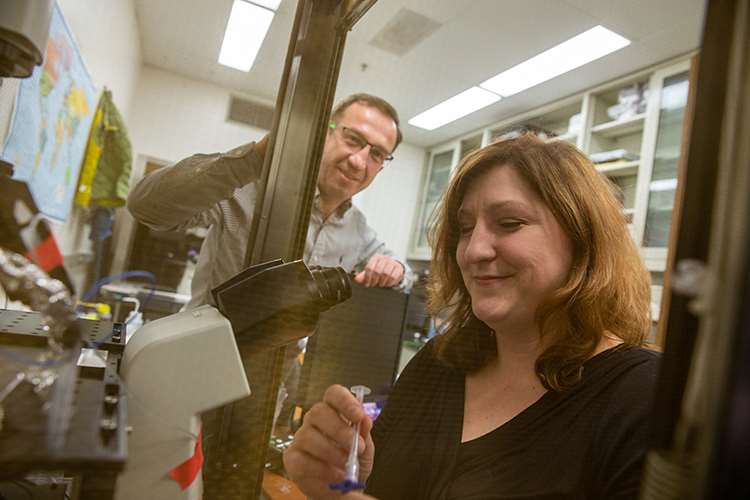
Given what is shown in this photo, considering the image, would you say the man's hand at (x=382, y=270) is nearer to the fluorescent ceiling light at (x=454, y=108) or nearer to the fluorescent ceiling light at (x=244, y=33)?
the fluorescent ceiling light at (x=454, y=108)

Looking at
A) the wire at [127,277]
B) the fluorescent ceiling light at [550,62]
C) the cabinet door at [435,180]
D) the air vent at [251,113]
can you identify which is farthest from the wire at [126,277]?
the fluorescent ceiling light at [550,62]

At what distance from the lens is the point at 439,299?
853mm

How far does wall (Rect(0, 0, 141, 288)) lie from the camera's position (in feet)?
1.84

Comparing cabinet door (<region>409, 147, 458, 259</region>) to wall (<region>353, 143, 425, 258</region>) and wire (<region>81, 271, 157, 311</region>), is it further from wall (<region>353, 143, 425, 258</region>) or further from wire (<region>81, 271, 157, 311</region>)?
wire (<region>81, 271, 157, 311</region>)

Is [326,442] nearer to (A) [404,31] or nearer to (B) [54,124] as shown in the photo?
(A) [404,31]

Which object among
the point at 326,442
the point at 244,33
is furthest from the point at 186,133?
the point at 326,442

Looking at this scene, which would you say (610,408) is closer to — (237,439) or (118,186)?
(237,439)

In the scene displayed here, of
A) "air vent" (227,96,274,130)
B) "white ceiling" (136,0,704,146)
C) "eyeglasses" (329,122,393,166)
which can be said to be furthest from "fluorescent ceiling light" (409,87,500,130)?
"air vent" (227,96,274,130)

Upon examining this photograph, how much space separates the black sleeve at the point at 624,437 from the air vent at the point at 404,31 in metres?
0.49

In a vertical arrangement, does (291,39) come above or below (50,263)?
above

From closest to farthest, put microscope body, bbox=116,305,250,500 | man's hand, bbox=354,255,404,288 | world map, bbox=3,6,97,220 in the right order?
1. microscope body, bbox=116,305,250,500
2. world map, bbox=3,6,97,220
3. man's hand, bbox=354,255,404,288

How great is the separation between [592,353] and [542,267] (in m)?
0.15

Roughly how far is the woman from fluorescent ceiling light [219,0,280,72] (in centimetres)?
33

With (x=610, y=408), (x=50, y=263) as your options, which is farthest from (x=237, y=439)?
(x=610, y=408)
